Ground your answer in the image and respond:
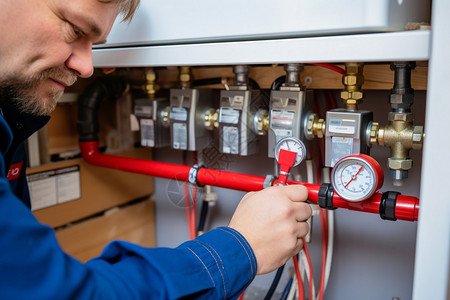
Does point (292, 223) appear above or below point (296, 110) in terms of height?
below

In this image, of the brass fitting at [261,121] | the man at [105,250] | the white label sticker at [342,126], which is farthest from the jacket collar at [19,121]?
the white label sticker at [342,126]

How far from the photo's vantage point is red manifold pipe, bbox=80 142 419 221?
595mm

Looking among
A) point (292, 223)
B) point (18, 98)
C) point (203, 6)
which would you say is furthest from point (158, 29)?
point (292, 223)

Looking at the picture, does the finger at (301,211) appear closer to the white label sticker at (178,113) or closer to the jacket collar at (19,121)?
the white label sticker at (178,113)

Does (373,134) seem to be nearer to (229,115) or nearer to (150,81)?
(229,115)

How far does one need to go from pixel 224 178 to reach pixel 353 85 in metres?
0.29

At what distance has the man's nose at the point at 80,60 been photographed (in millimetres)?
592

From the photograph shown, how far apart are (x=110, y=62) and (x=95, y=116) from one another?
303mm

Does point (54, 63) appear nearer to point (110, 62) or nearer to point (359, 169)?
point (110, 62)

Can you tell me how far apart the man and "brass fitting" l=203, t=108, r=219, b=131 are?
0.89ft

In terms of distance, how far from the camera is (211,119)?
843 mm

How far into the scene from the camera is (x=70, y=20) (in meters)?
0.52

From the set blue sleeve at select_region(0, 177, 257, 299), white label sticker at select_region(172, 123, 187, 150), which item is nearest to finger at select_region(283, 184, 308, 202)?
blue sleeve at select_region(0, 177, 257, 299)

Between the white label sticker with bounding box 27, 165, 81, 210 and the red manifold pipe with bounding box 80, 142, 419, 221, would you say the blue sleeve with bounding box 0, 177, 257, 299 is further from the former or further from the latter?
the white label sticker with bounding box 27, 165, 81, 210
